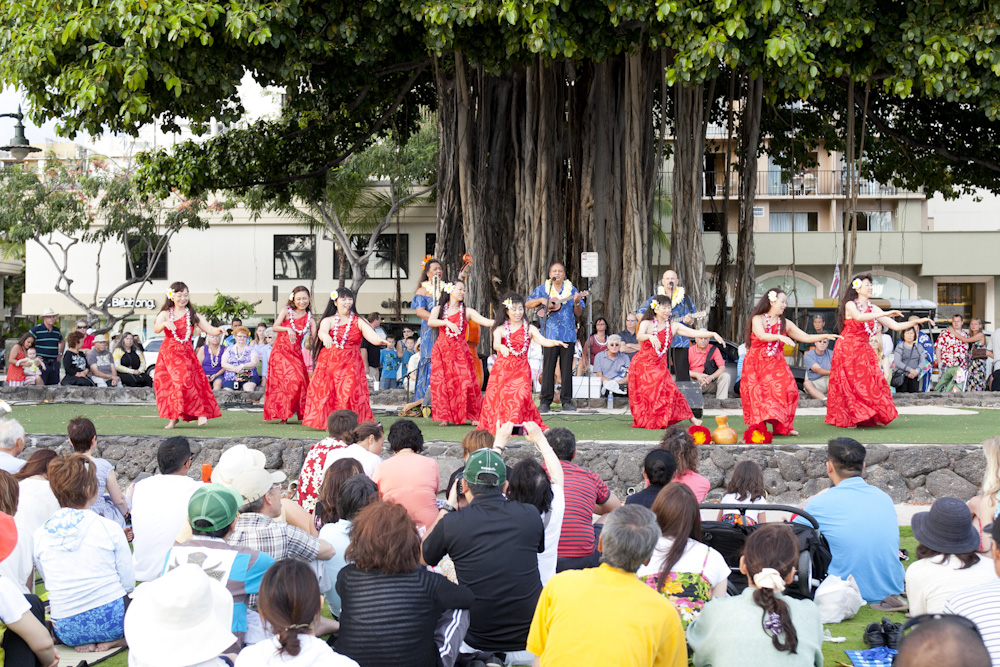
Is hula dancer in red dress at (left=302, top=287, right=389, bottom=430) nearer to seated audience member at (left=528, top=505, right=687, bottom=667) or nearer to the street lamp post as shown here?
seated audience member at (left=528, top=505, right=687, bottom=667)

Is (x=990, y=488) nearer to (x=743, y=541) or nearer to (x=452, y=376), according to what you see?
(x=743, y=541)

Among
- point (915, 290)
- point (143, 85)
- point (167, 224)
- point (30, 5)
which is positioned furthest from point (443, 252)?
point (915, 290)

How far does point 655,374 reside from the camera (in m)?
9.55

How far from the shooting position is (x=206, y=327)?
9.77m

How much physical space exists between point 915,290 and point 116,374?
22.6m

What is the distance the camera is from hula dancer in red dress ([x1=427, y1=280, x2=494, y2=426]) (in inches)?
393

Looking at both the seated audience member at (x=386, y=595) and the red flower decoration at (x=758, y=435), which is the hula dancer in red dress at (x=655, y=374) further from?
the seated audience member at (x=386, y=595)

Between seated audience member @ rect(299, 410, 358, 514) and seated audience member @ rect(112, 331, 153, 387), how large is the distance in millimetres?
10060

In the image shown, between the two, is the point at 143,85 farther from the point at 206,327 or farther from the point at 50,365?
the point at 50,365

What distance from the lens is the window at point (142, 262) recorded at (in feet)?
90.2

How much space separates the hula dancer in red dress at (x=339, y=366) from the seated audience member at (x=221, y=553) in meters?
5.69


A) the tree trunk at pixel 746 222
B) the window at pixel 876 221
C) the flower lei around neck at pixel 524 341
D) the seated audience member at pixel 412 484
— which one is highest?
the window at pixel 876 221

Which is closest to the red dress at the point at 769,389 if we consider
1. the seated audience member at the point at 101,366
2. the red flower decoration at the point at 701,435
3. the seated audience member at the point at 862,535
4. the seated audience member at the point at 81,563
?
the red flower decoration at the point at 701,435

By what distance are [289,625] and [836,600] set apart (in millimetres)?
2914
